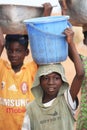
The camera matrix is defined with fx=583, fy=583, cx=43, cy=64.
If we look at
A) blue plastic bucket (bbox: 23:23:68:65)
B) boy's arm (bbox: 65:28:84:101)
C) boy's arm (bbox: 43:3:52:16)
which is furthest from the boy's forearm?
boy's arm (bbox: 43:3:52:16)

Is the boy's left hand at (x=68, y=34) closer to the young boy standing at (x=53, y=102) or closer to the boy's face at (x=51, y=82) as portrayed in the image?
the young boy standing at (x=53, y=102)

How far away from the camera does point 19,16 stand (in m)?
4.93

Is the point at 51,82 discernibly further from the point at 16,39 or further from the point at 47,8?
the point at 16,39

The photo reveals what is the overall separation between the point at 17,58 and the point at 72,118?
0.92 meters

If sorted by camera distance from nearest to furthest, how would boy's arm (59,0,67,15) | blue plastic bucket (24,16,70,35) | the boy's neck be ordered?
blue plastic bucket (24,16,70,35) → boy's arm (59,0,67,15) → the boy's neck

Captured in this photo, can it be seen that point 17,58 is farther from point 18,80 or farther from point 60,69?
point 60,69

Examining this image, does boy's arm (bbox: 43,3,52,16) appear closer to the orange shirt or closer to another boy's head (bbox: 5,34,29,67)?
another boy's head (bbox: 5,34,29,67)

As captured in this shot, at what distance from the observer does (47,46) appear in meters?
4.60

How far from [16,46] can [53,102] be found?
84 centimetres

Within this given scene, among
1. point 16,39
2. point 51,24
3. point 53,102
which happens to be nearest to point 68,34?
point 51,24

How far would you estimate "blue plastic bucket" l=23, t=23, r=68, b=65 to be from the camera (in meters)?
4.58

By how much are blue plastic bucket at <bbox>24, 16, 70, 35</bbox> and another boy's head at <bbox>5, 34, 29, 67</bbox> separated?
2.37 ft

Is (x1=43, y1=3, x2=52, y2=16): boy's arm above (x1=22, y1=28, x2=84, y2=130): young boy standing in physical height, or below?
above

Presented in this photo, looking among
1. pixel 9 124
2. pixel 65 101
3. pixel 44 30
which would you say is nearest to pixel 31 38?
pixel 44 30
